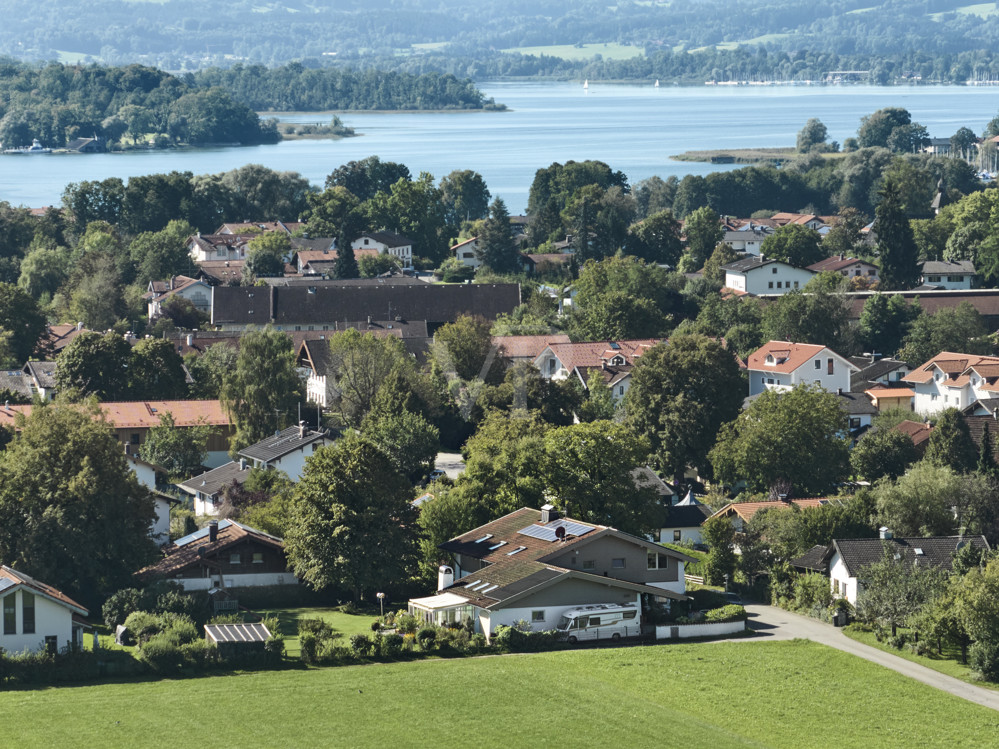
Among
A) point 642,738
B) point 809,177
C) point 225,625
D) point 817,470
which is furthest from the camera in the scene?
point 809,177

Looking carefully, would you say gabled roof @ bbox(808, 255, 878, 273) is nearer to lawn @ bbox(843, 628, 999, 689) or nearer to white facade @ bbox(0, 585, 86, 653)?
lawn @ bbox(843, 628, 999, 689)

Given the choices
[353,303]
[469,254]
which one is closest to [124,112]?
[469,254]

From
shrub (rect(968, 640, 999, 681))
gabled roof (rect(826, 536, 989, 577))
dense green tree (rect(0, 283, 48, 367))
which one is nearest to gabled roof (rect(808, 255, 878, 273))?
dense green tree (rect(0, 283, 48, 367))

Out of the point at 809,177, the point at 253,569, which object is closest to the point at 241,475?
the point at 253,569

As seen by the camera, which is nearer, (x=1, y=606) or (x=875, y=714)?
(x=875, y=714)

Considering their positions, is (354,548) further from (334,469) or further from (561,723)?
(561,723)

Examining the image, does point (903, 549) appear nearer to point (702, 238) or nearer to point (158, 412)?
point (158, 412)
